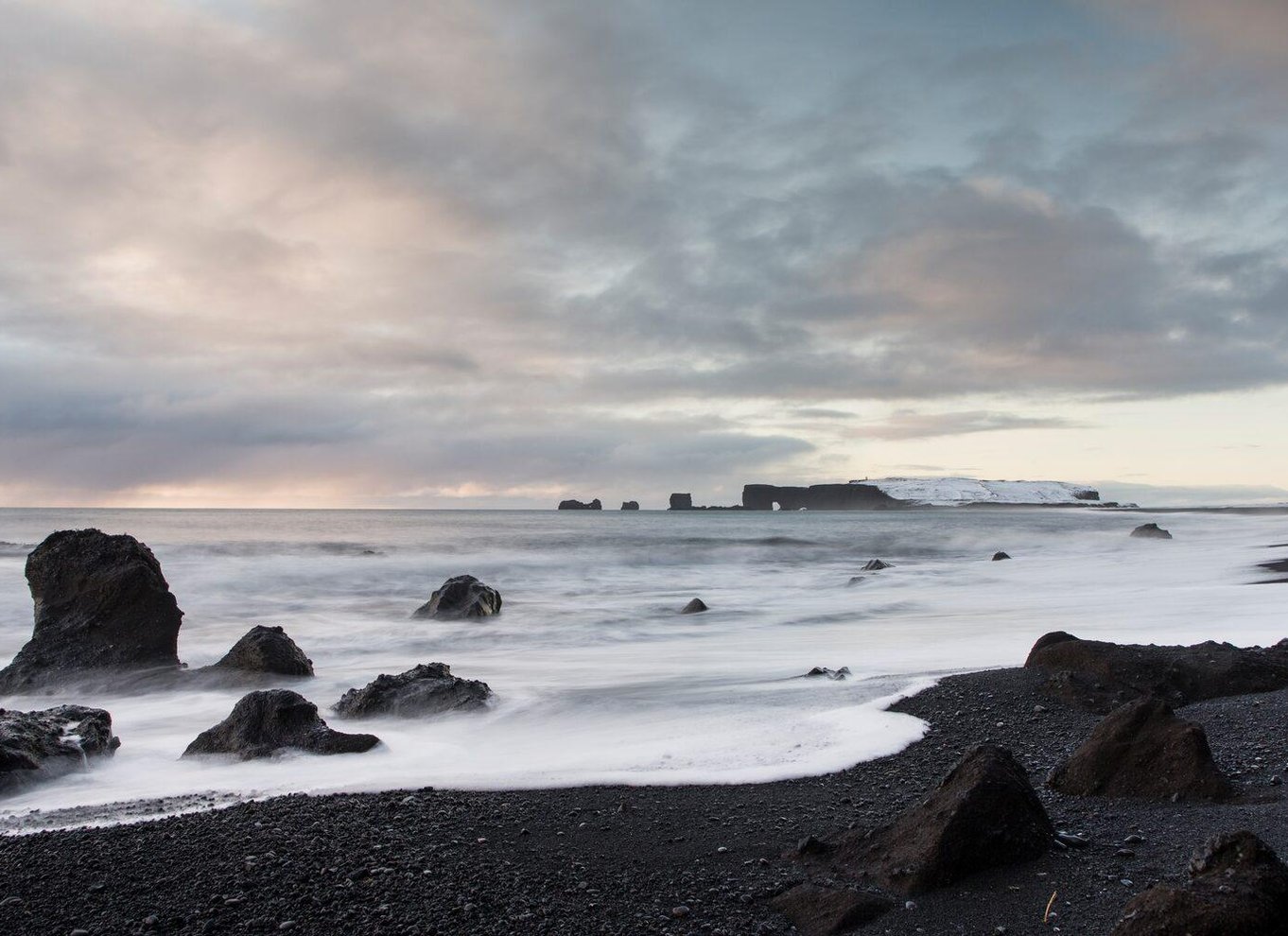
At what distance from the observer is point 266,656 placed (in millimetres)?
9406

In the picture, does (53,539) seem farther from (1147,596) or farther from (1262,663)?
(1147,596)

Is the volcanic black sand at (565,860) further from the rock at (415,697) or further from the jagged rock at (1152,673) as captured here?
the rock at (415,697)

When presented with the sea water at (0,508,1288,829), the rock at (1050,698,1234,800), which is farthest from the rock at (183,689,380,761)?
the rock at (1050,698,1234,800)

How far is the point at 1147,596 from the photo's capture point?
14.6m

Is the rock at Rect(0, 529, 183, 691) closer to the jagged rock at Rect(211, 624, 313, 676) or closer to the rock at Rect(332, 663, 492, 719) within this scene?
the jagged rock at Rect(211, 624, 313, 676)

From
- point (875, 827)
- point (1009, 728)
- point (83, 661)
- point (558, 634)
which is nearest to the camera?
point (875, 827)

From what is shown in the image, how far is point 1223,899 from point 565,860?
2.42 metres

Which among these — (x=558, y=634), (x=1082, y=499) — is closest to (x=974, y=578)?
(x=558, y=634)

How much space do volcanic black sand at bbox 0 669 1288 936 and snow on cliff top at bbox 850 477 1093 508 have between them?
140 metres

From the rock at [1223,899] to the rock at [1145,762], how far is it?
5.28 ft

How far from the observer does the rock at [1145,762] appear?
4004 millimetres

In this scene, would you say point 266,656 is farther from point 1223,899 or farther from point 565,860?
point 1223,899

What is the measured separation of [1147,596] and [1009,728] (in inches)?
422

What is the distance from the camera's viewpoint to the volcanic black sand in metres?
3.16
